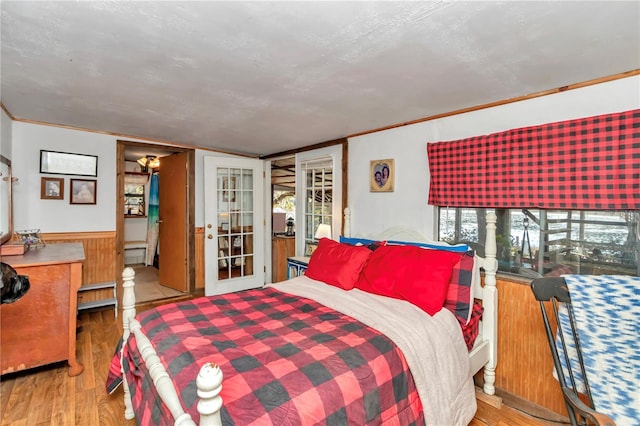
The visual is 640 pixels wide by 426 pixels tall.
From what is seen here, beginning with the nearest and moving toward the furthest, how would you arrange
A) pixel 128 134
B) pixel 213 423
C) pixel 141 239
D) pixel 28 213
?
pixel 213 423, pixel 28 213, pixel 128 134, pixel 141 239

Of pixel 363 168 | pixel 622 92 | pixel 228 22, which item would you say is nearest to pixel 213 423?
pixel 228 22

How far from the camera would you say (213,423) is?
842 mm

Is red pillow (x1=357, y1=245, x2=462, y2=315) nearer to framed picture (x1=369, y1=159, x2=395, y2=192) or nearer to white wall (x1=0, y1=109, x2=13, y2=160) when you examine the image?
framed picture (x1=369, y1=159, x2=395, y2=192)

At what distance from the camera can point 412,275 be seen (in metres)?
2.15

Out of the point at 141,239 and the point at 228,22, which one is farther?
the point at 141,239

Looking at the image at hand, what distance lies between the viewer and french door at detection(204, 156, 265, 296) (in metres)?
4.39

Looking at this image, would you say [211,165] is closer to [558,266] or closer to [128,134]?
[128,134]

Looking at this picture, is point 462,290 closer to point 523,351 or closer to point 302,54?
point 523,351

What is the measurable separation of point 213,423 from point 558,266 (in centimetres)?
234

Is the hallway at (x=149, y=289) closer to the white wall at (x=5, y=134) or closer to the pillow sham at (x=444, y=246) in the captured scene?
the white wall at (x=5, y=134)

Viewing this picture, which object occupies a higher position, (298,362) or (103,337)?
(298,362)

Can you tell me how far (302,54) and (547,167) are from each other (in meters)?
1.75

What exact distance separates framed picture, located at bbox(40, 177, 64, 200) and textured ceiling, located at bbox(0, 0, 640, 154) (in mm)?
911

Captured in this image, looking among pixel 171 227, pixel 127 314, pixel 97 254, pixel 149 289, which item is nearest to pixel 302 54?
pixel 127 314
